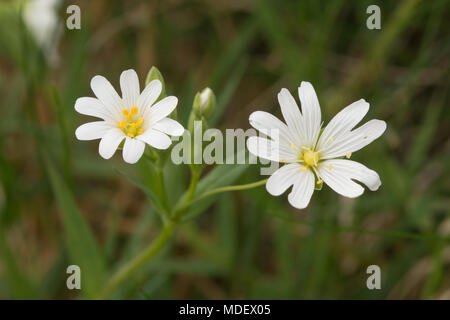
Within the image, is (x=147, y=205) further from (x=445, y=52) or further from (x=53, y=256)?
(x=445, y=52)

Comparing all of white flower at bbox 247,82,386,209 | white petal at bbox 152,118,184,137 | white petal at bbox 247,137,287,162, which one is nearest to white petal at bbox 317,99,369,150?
white flower at bbox 247,82,386,209

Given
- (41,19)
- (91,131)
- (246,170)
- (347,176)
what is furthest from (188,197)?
(41,19)

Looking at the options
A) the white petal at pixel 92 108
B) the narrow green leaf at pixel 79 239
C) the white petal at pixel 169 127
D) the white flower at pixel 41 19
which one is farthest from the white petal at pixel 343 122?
the white flower at pixel 41 19

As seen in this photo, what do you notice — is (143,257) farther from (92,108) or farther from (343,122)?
(343,122)

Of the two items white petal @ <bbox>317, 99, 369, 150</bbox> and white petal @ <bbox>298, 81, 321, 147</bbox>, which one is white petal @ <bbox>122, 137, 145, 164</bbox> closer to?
white petal @ <bbox>298, 81, 321, 147</bbox>

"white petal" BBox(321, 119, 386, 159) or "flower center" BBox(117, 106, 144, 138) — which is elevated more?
"flower center" BBox(117, 106, 144, 138)

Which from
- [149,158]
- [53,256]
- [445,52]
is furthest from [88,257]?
[445,52]
